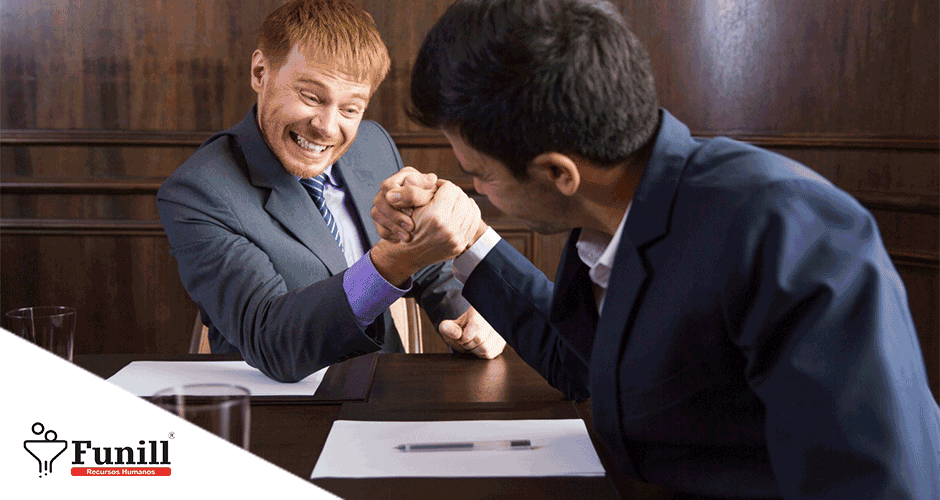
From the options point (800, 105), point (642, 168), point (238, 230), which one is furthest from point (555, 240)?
point (642, 168)

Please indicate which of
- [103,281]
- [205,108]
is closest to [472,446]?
[205,108]

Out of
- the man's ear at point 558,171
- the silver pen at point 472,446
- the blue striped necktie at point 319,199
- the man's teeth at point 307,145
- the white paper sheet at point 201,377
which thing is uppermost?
the man's ear at point 558,171

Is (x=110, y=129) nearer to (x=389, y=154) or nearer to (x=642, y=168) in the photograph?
(x=389, y=154)

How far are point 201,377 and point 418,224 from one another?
0.46m

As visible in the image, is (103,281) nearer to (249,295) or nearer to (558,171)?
(249,295)

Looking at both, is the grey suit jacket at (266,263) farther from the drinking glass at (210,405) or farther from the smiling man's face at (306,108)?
the drinking glass at (210,405)

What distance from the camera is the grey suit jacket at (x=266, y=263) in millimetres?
1253

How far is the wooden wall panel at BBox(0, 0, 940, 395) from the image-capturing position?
2807 mm

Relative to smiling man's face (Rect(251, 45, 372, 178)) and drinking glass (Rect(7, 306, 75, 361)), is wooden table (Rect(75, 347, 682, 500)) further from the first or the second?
smiling man's face (Rect(251, 45, 372, 178))

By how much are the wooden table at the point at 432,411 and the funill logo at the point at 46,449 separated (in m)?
0.22

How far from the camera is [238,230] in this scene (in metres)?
1.54

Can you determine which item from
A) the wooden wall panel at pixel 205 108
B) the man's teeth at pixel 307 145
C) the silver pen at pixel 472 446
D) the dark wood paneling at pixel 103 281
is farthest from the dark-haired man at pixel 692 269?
the dark wood paneling at pixel 103 281

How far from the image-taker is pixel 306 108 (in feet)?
5.30

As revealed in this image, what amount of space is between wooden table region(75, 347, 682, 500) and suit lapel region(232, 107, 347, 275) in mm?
317
